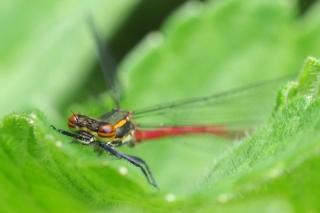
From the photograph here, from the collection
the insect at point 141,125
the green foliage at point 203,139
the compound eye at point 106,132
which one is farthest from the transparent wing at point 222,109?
the compound eye at point 106,132

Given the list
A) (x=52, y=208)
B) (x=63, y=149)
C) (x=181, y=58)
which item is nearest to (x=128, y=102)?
(x=181, y=58)

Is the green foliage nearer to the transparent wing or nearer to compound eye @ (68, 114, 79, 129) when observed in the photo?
the transparent wing

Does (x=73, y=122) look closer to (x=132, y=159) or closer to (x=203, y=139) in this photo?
(x=132, y=159)

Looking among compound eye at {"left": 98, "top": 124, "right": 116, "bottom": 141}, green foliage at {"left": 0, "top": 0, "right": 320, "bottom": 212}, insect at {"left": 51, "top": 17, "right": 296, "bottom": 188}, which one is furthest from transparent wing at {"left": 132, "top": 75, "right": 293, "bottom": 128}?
compound eye at {"left": 98, "top": 124, "right": 116, "bottom": 141}

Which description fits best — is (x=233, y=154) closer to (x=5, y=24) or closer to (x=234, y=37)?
(x=234, y=37)

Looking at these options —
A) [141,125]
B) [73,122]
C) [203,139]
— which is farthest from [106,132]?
[203,139]

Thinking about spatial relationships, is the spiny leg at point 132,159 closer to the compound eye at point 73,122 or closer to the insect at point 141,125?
the insect at point 141,125
